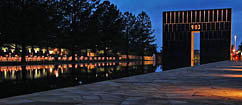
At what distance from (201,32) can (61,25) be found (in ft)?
188

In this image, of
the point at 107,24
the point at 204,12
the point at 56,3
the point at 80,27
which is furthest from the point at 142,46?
the point at 56,3

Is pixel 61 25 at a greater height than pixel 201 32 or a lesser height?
lesser

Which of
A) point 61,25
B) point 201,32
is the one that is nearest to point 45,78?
point 61,25

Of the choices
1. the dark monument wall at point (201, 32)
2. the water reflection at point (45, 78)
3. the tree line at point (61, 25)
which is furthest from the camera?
the dark monument wall at point (201, 32)

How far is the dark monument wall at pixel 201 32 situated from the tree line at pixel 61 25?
83.3ft

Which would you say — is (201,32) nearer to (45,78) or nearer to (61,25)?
(61,25)

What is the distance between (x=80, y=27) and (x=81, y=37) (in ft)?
7.03

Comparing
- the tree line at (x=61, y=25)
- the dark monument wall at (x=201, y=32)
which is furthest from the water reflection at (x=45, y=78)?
the dark monument wall at (x=201, y=32)

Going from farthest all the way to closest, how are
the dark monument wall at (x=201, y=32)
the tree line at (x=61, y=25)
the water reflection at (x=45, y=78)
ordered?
the dark monument wall at (x=201, y=32) → the tree line at (x=61, y=25) → the water reflection at (x=45, y=78)

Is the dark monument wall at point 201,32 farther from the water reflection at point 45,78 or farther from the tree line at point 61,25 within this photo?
the water reflection at point 45,78

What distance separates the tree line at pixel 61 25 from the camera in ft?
95.1

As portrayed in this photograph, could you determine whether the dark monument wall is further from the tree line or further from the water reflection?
the water reflection

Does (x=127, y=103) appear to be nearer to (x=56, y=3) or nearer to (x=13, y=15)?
(x=13, y=15)

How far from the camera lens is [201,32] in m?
86.0
